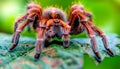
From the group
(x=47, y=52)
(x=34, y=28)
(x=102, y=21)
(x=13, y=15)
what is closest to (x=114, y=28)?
(x=102, y=21)

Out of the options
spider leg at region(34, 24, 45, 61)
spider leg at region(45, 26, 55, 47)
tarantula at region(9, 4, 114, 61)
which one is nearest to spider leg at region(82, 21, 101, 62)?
tarantula at region(9, 4, 114, 61)

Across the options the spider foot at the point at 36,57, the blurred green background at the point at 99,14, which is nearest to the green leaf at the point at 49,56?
the spider foot at the point at 36,57

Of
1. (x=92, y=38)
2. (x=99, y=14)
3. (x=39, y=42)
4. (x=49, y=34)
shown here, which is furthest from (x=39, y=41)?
(x=99, y=14)

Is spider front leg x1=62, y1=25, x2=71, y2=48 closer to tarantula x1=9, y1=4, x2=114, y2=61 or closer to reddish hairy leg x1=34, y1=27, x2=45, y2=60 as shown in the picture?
tarantula x1=9, y1=4, x2=114, y2=61

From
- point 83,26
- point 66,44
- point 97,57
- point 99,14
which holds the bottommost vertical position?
point 97,57

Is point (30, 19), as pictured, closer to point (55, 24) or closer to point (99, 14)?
point (55, 24)

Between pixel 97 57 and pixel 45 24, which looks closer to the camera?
pixel 97 57

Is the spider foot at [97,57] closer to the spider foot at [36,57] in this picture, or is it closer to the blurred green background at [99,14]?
the spider foot at [36,57]
